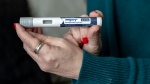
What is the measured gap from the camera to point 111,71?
1.85 feet

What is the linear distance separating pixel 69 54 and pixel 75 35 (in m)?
0.11

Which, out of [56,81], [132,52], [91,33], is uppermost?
[91,33]

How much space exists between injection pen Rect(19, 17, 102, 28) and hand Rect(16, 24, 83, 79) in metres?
0.02

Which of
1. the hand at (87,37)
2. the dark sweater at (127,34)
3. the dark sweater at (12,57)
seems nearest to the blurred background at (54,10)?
the dark sweater at (12,57)

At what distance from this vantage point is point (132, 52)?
2.64ft

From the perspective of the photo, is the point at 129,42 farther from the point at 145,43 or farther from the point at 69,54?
the point at 69,54

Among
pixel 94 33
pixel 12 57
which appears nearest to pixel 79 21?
pixel 94 33

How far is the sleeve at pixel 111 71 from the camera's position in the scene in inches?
21.9

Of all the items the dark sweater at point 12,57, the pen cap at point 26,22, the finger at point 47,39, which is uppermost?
the pen cap at point 26,22

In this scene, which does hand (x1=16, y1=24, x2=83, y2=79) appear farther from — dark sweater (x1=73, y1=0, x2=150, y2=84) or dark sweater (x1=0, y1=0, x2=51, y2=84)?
dark sweater (x1=0, y1=0, x2=51, y2=84)

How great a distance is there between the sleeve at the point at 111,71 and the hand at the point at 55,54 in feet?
0.07

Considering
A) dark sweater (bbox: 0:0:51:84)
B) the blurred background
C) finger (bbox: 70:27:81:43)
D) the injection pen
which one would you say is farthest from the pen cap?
the blurred background

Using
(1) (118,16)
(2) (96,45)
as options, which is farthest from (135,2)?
(2) (96,45)

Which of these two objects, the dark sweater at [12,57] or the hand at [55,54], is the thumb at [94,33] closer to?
the hand at [55,54]
